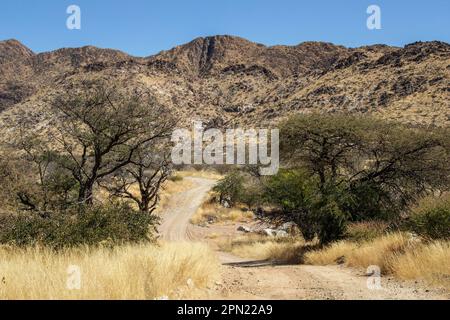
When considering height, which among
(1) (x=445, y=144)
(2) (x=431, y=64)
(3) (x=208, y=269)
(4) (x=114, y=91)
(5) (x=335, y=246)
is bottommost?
(5) (x=335, y=246)

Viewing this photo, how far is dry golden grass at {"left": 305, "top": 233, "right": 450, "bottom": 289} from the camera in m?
10.4

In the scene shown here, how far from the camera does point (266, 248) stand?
84.4 ft

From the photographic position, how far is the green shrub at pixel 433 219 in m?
13.0

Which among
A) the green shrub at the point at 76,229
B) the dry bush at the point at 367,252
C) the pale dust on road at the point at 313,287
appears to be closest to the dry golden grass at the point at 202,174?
the dry bush at the point at 367,252

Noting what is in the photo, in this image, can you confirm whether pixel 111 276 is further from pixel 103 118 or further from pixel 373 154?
pixel 373 154

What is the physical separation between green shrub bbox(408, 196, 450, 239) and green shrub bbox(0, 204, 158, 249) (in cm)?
808

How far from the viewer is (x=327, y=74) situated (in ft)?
375

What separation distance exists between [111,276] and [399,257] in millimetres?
7760

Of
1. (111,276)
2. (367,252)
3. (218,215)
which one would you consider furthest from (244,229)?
(111,276)

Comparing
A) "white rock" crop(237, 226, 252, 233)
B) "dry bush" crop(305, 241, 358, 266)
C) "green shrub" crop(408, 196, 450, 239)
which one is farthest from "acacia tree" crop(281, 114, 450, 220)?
"white rock" crop(237, 226, 252, 233)

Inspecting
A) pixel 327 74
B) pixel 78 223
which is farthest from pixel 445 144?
pixel 327 74

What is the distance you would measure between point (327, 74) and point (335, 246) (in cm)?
10192

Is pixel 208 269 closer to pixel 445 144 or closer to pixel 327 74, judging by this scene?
pixel 445 144

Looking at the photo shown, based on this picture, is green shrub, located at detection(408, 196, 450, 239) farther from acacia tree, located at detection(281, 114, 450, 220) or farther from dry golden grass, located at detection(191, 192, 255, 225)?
dry golden grass, located at detection(191, 192, 255, 225)
